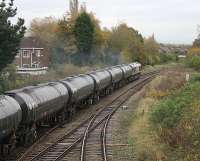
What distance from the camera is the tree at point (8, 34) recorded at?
39719 millimetres

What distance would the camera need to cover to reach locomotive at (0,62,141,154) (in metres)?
20.3

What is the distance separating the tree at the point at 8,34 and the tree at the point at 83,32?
3713cm

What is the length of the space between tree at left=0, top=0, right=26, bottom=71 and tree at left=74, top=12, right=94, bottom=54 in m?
37.1

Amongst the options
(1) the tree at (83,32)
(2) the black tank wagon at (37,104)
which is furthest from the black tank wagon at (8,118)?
(1) the tree at (83,32)

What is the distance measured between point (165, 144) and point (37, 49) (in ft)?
194

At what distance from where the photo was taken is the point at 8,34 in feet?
132

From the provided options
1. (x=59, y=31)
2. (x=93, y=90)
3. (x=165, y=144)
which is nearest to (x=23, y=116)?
(x=165, y=144)

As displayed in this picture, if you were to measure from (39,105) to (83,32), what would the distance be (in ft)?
184

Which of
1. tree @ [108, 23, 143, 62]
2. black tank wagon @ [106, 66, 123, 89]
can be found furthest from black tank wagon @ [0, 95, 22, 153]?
tree @ [108, 23, 143, 62]

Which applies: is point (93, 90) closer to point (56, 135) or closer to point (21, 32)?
point (21, 32)

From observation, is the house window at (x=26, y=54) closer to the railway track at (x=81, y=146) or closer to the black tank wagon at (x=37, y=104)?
the railway track at (x=81, y=146)

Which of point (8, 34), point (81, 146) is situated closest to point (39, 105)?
point (81, 146)

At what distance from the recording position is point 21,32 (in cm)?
4266

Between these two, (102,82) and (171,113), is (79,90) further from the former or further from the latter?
(171,113)
